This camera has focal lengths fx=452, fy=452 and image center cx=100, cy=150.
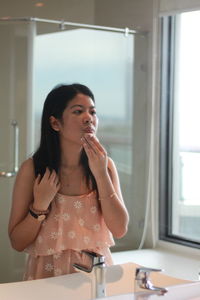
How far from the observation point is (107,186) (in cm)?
105

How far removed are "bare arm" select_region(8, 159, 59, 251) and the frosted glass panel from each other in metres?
0.13

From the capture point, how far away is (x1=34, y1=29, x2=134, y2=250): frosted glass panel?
115cm

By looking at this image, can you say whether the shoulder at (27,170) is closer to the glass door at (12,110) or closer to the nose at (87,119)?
the glass door at (12,110)

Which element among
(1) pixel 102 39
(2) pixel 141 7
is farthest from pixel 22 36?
(2) pixel 141 7

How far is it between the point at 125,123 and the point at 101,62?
0.18 meters

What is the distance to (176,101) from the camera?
1.21 meters

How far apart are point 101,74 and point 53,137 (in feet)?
0.96

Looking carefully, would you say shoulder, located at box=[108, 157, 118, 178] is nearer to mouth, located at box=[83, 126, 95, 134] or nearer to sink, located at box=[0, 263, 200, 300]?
mouth, located at box=[83, 126, 95, 134]

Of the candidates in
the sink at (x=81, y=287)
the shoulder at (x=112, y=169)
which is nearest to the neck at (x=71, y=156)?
the shoulder at (x=112, y=169)

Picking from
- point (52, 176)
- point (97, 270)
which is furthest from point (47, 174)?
point (97, 270)

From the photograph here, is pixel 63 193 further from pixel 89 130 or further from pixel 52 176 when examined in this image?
pixel 89 130

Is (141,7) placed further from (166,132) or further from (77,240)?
(77,240)

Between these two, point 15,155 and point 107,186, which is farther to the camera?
point 15,155

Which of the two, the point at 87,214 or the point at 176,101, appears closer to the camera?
the point at 87,214
